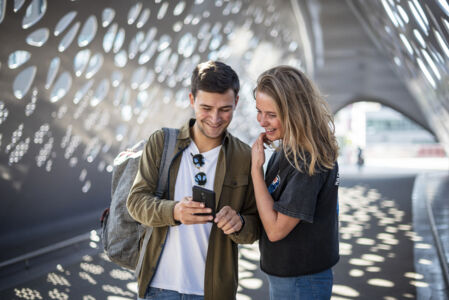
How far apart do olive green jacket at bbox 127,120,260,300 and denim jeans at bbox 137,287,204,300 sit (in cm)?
4

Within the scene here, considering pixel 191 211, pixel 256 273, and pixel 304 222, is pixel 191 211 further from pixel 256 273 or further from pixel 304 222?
pixel 256 273

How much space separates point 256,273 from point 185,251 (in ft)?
11.7

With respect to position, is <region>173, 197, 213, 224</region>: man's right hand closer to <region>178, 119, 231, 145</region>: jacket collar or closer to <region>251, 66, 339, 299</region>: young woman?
<region>251, 66, 339, 299</region>: young woman

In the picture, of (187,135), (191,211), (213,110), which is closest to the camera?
(191,211)

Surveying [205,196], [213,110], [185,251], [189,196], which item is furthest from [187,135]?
[185,251]

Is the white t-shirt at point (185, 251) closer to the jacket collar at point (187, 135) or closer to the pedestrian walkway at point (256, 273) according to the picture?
the jacket collar at point (187, 135)

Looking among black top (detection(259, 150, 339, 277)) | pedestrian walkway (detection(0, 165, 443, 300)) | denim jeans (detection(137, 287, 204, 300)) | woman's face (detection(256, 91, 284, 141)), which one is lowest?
pedestrian walkway (detection(0, 165, 443, 300))

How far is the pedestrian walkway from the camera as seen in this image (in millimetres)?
4434

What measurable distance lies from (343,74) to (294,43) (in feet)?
25.1

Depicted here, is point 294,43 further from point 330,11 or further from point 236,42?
point 236,42

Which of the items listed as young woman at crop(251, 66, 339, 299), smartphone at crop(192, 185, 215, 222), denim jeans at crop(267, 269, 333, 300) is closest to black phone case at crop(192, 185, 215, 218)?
smartphone at crop(192, 185, 215, 222)

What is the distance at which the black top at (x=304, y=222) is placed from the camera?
1.75 meters

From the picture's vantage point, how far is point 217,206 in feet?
6.37

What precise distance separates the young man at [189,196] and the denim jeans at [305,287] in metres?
0.24
